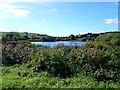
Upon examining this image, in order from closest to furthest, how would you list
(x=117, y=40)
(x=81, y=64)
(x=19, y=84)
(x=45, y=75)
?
(x=19, y=84), (x=45, y=75), (x=81, y=64), (x=117, y=40)

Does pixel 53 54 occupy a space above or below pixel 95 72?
above

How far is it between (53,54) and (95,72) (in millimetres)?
2174

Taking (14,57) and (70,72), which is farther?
(14,57)

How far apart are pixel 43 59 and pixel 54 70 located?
0.85m

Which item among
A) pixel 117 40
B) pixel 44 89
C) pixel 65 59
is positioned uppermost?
pixel 117 40

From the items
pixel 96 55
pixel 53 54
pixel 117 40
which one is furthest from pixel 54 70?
pixel 117 40

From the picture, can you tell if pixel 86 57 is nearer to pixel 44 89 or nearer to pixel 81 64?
pixel 81 64

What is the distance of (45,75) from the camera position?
6.38m

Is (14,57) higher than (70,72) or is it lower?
higher

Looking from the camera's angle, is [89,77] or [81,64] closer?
[89,77]

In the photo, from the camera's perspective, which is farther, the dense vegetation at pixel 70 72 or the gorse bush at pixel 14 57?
the gorse bush at pixel 14 57

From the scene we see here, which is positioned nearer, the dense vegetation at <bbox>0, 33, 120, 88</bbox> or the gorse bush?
the dense vegetation at <bbox>0, 33, 120, 88</bbox>

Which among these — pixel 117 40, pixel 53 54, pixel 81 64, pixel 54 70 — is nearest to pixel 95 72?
pixel 81 64

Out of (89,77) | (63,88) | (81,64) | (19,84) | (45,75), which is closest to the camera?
(63,88)
